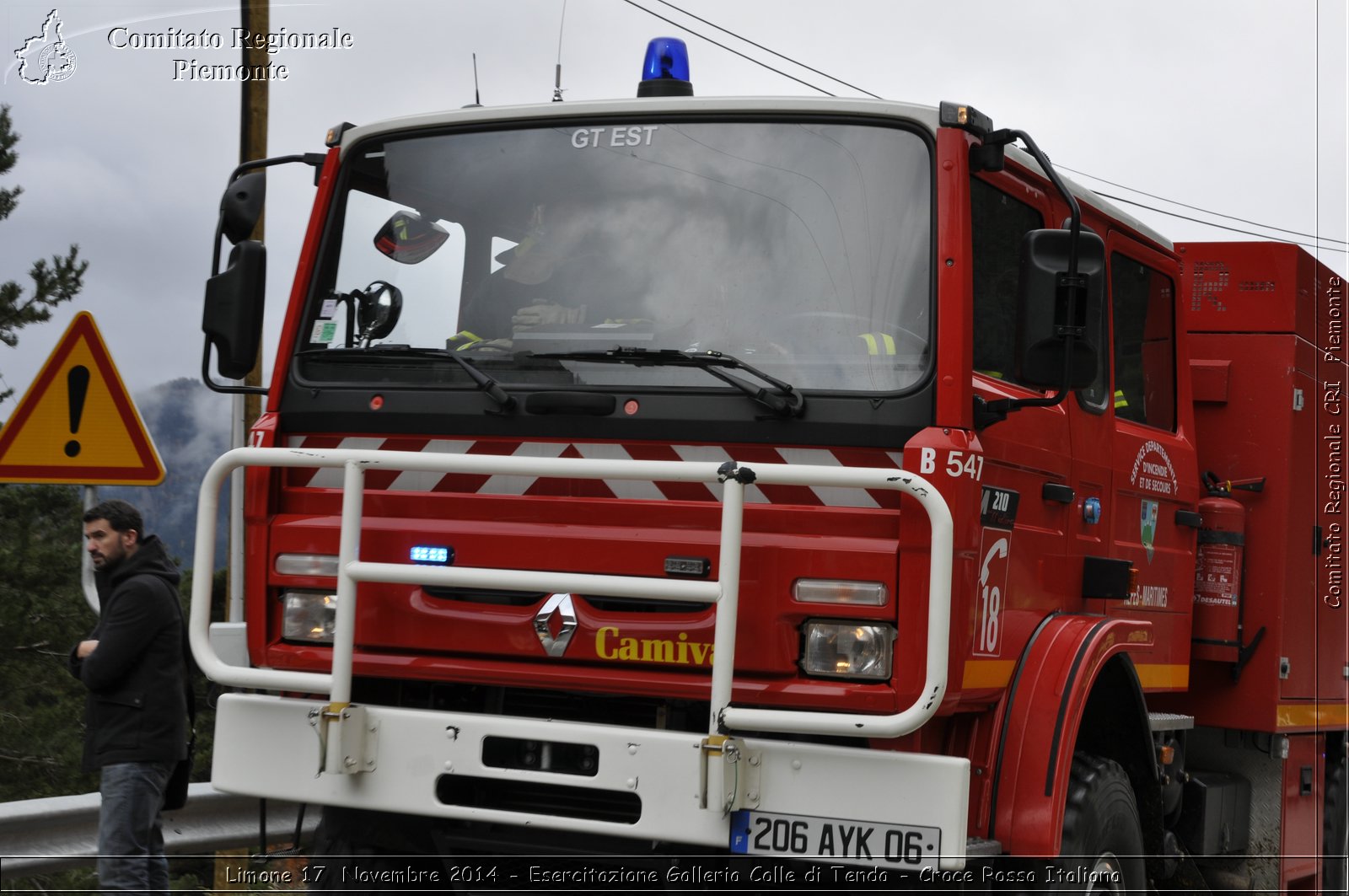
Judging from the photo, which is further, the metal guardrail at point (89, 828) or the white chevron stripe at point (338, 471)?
the metal guardrail at point (89, 828)

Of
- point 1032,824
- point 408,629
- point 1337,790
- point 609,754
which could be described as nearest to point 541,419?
point 408,629

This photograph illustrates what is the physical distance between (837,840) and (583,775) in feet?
2.28

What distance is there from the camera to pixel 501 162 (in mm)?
4719

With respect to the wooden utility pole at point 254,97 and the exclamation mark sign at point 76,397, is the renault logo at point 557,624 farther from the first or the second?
the wooden utility pole at point 254,97

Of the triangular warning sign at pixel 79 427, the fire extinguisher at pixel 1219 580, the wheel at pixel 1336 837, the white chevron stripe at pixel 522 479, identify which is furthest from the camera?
the wheel at pixel 1336 837

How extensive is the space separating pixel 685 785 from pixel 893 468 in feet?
Answer: 3.19

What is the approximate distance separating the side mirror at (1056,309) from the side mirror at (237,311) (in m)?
2.35

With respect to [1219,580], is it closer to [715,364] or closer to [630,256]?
[715,364]

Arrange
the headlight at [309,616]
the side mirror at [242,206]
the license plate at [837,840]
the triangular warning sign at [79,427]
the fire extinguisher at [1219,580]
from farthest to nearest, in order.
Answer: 1. the fire extinguisher at [1219,580]
2. the triangular warning sign at [79,427]
3. the side mirror at [242,206]
4. the headlight at [309,616]
5. the license plate at [837,840]

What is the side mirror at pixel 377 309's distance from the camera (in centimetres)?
467

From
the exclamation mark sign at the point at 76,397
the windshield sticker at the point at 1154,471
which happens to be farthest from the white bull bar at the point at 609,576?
the windshield sticker at the point at 1154,471

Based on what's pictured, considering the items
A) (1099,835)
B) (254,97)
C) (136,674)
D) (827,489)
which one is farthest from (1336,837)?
(254,97)

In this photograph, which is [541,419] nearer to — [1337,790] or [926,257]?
[926,257]

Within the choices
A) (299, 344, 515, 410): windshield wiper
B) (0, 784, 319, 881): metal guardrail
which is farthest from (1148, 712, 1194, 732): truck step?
(0, 784, 319, 881): metal guardrail
